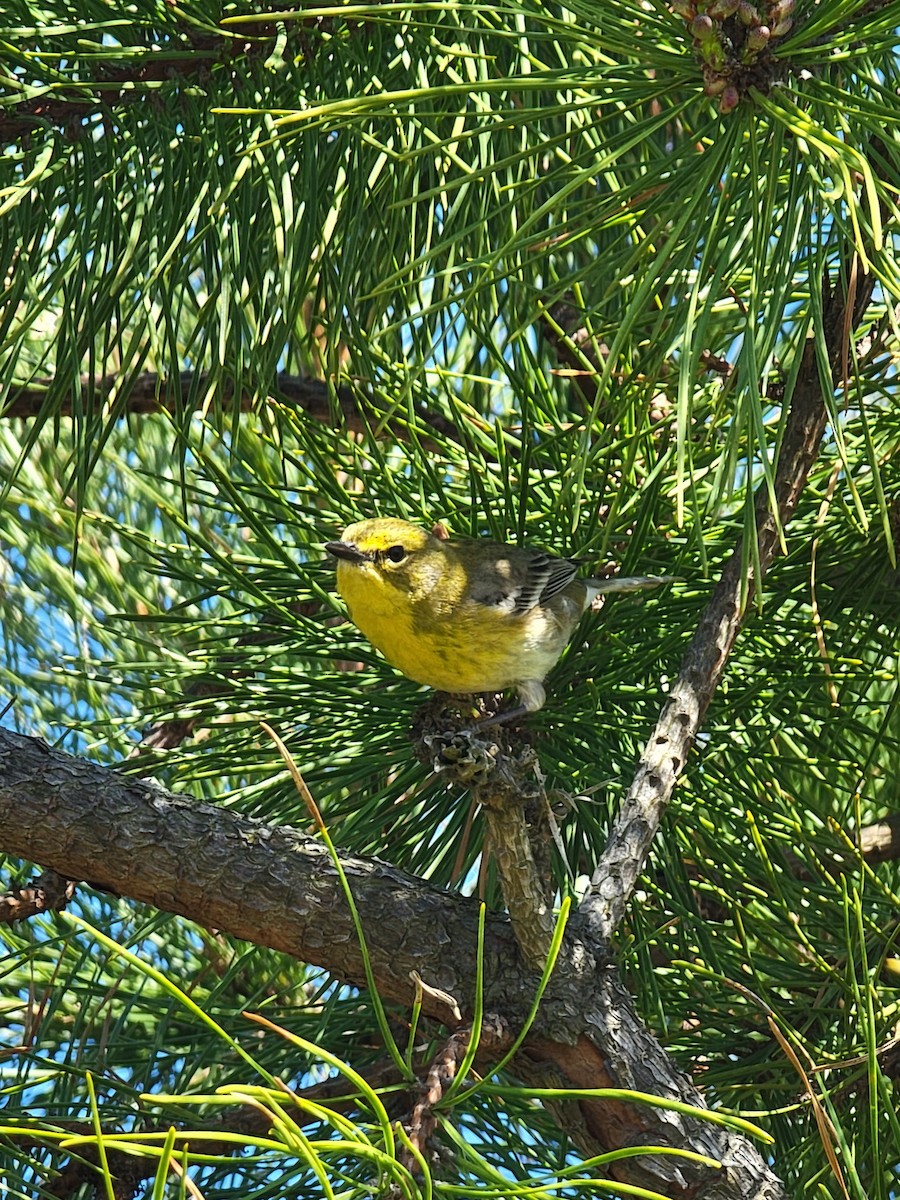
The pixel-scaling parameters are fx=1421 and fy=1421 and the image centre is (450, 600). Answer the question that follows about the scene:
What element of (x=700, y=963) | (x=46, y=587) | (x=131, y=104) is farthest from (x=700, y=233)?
(x=46, y=587)

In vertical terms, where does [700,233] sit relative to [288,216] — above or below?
below

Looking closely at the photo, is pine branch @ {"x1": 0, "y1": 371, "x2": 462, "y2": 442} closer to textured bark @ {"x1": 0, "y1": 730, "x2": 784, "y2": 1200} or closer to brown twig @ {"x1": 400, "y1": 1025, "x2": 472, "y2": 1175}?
textured bark @ {"x1": 0, "y1": 730, "x2": 784, "y2": 1200}

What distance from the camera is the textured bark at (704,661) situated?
148 centimetres

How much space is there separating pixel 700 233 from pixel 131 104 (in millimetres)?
784

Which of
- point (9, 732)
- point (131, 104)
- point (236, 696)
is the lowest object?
point (236, 696)

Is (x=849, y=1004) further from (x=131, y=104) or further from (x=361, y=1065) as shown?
(x=131, y=104)

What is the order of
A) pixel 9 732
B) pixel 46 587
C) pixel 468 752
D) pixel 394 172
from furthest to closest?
pixel 46 587 < pixel 394 172 < pixel 9 732 < pixel 468 752

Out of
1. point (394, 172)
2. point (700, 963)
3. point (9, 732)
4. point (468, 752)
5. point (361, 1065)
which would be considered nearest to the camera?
point (468, 752)

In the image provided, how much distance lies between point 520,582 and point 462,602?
0.10m

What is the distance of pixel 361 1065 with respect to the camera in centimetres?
217

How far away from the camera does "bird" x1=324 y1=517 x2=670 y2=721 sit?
2.11m

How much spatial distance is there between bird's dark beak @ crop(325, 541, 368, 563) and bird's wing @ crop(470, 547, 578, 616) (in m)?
0.26

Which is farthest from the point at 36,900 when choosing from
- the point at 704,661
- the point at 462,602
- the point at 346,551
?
the point at 462,602

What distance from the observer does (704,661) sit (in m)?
1.63
